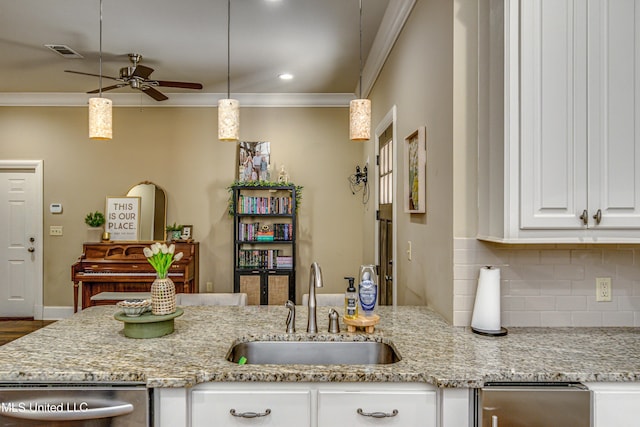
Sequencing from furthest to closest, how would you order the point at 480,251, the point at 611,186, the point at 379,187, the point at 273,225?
the point at 273,225, the point at 379,187, the point at 480,251, the point at 611,186

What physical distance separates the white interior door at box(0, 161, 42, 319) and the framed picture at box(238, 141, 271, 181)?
259cm

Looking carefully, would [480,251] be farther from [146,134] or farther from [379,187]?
[146,134]

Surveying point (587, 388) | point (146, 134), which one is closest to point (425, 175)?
point (587, 388)

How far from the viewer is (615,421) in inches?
56.4

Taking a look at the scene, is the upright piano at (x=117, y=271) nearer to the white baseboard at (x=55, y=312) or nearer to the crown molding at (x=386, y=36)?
the white baseboard at (x=55, y=312)

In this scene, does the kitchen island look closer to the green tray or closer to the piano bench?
the green tray

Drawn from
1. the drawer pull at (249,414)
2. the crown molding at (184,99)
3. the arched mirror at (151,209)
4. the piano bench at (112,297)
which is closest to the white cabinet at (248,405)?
the drawer pull at (249,414)

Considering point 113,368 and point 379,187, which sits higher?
point 379,187

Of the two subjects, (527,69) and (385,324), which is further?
(385,324)

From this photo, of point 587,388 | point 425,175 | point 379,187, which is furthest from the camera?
point 379,187

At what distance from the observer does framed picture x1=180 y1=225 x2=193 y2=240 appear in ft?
17.1

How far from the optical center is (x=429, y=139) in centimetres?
237

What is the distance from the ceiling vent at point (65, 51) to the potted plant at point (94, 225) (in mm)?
1904

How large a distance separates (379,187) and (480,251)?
2.20 meters
